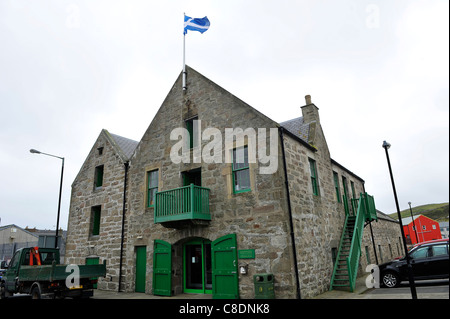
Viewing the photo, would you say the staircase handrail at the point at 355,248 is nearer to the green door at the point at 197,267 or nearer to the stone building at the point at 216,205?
the stone building at the point at 216,205

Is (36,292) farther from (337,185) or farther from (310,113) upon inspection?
(337,185)

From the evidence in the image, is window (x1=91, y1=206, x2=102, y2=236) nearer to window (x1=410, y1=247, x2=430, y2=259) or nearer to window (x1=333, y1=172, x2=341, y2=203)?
window (x1=333, y1=172, x2=341, y2=203)

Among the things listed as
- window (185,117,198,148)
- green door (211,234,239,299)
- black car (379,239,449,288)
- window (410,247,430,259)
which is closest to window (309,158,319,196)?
black car (379,239,449,288)

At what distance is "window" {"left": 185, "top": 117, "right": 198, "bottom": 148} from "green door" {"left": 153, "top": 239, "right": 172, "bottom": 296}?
189 inches

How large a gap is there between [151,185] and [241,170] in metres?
5.55

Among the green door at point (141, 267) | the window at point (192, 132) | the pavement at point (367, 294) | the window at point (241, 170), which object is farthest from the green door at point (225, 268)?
the window at point (192, 132)

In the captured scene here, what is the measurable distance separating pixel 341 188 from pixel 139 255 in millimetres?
12174

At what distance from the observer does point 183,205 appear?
40.1ft

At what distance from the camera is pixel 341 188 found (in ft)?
59.9

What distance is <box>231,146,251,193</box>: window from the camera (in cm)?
1227

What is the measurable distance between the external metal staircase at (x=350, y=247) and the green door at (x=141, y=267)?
8.71 metres
